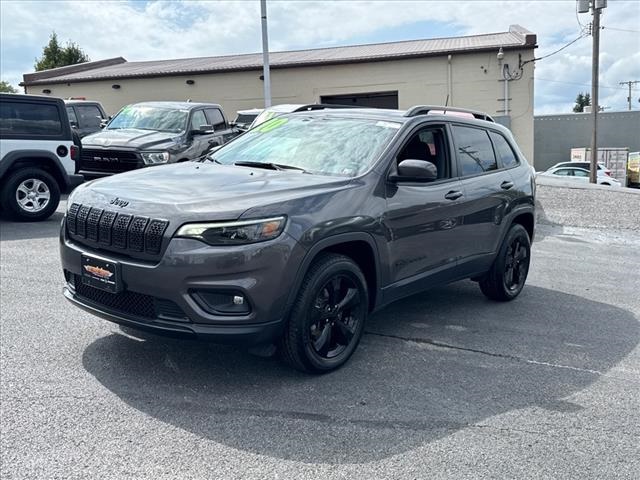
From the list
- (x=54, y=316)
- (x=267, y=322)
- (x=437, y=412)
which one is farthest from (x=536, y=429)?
(x=54, y=316)

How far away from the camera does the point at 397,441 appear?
3.34 metres

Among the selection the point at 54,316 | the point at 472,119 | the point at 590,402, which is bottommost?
the point at 590,402

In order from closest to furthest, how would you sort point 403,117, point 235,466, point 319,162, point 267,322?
1. point 235,466
2. point 267,322
3. point 319,162
4. point 403,117

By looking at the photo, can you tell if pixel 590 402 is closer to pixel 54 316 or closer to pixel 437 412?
pixel 437 412

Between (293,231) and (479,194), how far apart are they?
2.44 meters

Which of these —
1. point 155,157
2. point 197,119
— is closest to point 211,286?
point 155,157

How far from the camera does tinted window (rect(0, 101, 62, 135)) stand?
947 centimetres

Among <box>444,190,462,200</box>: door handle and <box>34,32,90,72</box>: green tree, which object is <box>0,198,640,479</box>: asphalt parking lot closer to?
<box>444,190,462,200</box>: door handle

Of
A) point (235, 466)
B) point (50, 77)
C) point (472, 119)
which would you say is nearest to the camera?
point (235, 466)

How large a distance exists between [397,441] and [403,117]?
2.72 m

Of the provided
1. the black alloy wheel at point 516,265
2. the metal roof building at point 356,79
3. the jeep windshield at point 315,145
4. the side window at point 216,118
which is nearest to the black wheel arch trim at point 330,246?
the jeep windshield at point 315,145

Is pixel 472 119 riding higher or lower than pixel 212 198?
higher

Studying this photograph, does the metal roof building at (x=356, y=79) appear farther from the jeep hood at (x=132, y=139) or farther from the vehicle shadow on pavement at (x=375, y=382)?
the vehicle shadow on pavement at (x=375, y=382)

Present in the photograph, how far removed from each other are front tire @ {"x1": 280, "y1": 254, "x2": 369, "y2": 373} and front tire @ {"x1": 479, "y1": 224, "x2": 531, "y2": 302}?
2.15 m
